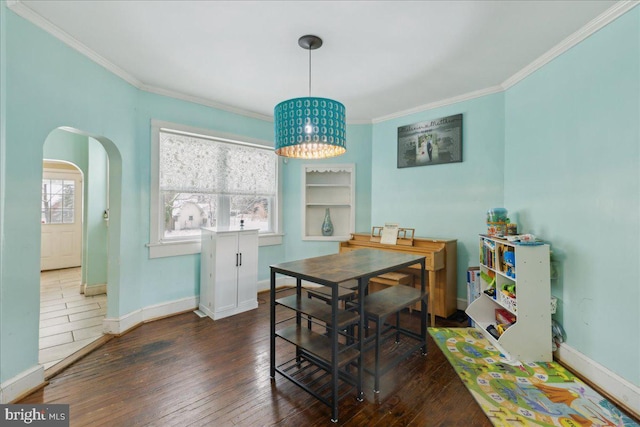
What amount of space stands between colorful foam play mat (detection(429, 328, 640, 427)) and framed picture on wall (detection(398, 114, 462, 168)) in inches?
88.2

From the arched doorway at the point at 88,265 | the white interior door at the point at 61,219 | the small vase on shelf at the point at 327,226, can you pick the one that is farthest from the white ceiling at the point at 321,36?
the white interior door at the point at 61,219

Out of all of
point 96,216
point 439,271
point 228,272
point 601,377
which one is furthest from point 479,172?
point 96,216

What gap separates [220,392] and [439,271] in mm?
2543

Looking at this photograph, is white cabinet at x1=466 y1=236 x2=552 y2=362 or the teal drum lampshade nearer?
the teal drum lampshade

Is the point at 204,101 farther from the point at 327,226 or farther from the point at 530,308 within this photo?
the point at 530,308

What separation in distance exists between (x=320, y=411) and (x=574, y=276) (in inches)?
88.7

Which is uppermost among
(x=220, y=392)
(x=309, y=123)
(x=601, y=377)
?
(x=309, y=123)

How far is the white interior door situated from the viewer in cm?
554

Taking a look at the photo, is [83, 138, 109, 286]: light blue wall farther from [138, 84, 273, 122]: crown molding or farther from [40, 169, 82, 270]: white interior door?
[40, 169, 82, 270]: white interior door

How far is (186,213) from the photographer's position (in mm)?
3643

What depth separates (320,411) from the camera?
182 cm

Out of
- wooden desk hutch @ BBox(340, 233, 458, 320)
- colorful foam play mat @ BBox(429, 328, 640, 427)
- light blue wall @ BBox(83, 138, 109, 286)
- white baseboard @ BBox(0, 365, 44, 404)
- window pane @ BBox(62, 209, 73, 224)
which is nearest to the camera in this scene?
colorful foam play mat @ BBox(429, 328, 640, 427)

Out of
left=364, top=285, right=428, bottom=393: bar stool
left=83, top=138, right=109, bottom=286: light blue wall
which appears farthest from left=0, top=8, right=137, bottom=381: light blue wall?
left=364, top=285, right=428, bottom=393: bar stool

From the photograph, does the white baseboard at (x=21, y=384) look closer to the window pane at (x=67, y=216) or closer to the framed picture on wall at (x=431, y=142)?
the framed picture on wall at (x=431, y=142)
